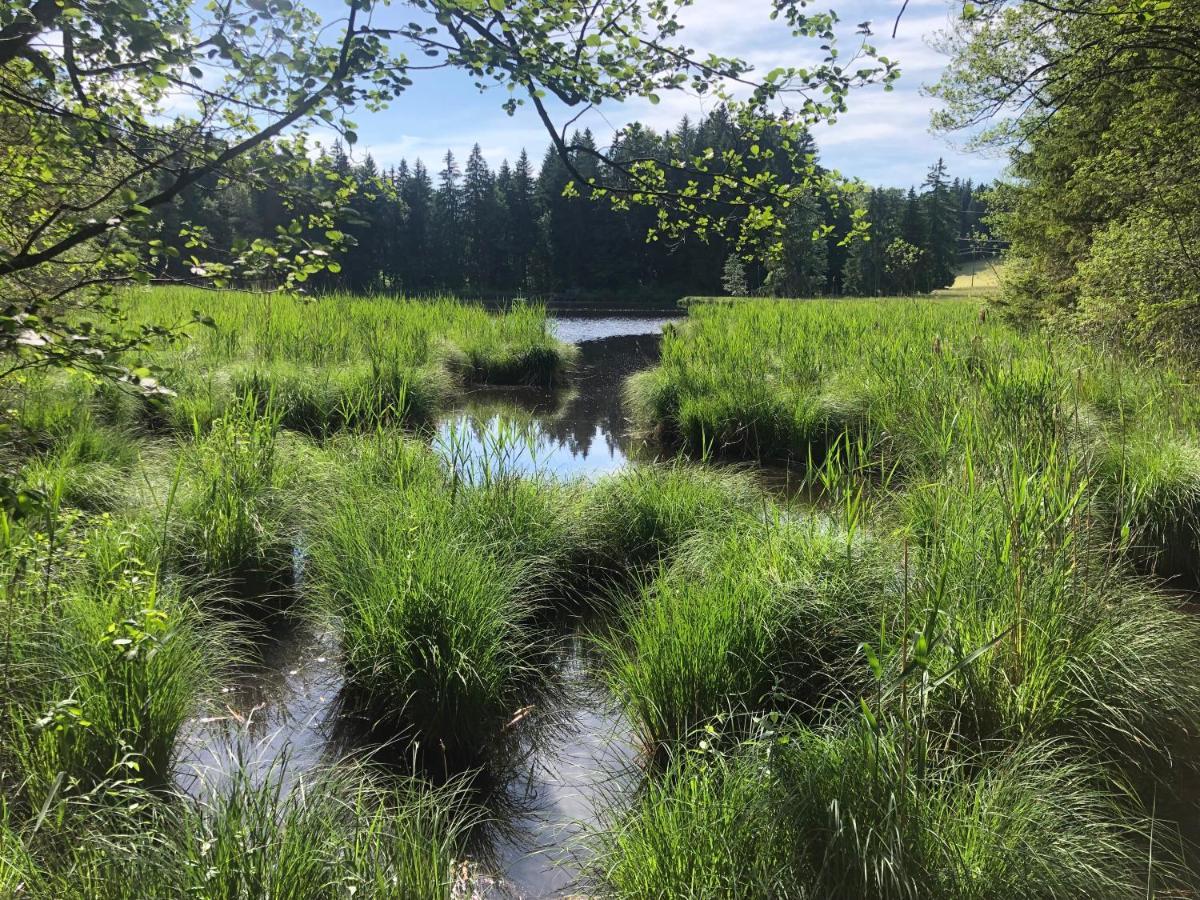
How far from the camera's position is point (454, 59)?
82.5 inches

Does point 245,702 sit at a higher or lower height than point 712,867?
lower

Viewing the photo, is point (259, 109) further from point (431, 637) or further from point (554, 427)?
point (554, 427)

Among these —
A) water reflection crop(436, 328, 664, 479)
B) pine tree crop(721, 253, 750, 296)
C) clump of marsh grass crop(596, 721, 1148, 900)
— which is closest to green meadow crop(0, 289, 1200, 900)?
clump of marsh grass crop(596, 721, 1148, 900)

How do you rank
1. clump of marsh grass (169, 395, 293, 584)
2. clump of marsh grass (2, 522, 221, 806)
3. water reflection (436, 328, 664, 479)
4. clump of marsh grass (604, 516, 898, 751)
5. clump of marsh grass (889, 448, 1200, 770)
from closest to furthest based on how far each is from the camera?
1. clump of marsh grass (2, 522, 221, 806)
2. clump of marsh grass (889, 448, 1200, 770)
3. clump of marsh grass (604, 516, 898, 751)
4. clump of marsh grass (169, 395, 293, 584)
5. water reflection (436, 328, 664, 479)

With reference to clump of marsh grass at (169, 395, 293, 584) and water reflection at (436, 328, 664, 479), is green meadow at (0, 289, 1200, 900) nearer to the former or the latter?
clump of marsh grass at (169, 395, 293, 584)

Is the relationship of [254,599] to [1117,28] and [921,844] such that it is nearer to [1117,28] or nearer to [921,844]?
[921,844]

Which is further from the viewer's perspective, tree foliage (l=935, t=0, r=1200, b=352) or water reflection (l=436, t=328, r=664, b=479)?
tree foliage (l=935, t=0, r=1200, b=352)

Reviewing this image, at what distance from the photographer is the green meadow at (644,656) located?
73.5 inches

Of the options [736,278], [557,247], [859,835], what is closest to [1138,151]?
[859,835]

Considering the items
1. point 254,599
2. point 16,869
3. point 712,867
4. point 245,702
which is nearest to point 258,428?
point 254,599

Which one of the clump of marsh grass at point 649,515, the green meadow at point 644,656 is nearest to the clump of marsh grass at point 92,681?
the green meadow at point 644,656

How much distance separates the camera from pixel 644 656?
2986mm

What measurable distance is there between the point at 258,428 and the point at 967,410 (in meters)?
4.40

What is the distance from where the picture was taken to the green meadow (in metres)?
1.87
